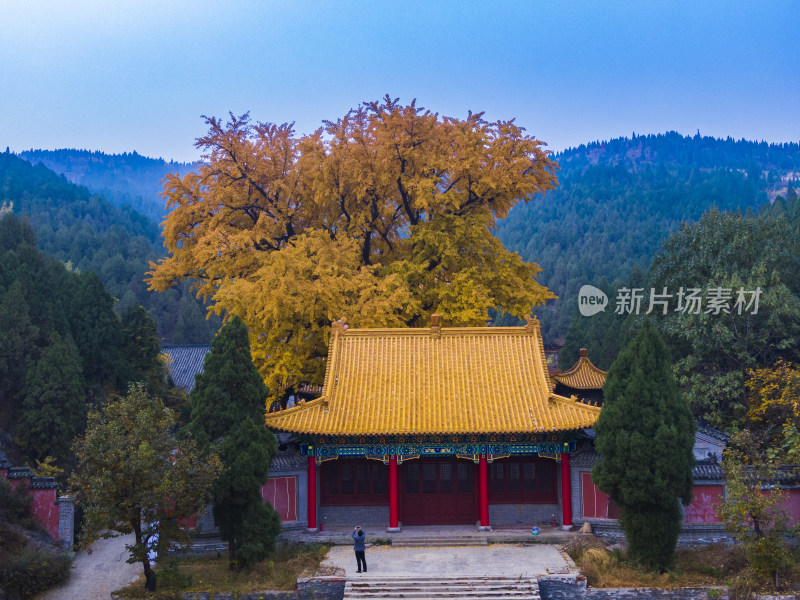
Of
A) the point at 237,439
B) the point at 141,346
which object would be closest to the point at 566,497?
the point at 237,439

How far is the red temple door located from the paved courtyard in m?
1.56

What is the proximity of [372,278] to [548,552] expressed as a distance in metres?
9.84

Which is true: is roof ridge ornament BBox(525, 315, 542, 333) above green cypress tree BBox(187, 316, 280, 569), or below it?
above

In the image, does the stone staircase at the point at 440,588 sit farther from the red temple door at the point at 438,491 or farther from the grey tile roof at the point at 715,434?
the grey tile roof at the point at 715,434

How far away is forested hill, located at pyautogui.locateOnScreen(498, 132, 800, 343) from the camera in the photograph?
103m

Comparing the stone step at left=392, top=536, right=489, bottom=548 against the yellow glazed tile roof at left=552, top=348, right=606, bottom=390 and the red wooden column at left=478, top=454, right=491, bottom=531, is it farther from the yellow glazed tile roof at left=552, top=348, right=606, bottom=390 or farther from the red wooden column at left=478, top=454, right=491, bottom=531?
the yellow glazed tile roof at left=552, top=348, right=606, bottom=390

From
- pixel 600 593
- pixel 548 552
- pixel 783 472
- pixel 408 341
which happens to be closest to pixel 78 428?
pixel 408 341

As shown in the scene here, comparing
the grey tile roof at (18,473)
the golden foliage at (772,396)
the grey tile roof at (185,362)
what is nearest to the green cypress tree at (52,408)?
the grey tile roof at (18,473)

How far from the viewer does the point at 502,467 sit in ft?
66.6

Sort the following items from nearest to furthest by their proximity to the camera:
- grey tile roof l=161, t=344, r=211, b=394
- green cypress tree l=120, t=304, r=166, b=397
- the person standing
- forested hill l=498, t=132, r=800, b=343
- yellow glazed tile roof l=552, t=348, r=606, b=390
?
1. the person standing
2. yellow glazed tile roof l=552, t=348, r=606, b=390
3. green cypress tree l=120, t=304, r=166, b=397
4. grey tile roof l=161, t=344, r=211, b=394
5. forested hill l=498, t=132, r=800, b=343

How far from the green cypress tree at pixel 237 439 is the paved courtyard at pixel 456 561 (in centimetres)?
180

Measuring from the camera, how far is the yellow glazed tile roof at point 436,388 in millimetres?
18562

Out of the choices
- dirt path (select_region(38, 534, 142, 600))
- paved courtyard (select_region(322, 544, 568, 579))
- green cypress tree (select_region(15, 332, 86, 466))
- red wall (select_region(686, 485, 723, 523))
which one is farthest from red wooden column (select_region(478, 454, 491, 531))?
green cypress tree (select_region(15, 332, 86, 466))

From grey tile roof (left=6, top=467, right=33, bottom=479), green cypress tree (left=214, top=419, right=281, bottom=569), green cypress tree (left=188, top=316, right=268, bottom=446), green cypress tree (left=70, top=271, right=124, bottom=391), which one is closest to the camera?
green cypress tree (left=214, top=419, right=281, bottom=569)
